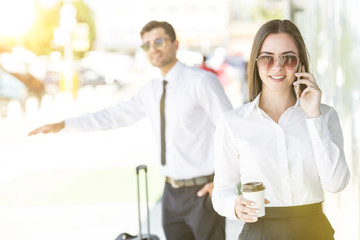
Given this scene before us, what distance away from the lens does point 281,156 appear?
2154 millimetres

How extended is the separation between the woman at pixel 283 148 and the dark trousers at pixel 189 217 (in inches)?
51.9

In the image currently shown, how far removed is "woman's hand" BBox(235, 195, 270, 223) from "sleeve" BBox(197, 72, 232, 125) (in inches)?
64.9

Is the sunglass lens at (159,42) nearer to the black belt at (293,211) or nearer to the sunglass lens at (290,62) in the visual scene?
the sunglass lens at (290,62)

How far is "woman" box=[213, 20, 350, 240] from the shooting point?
2.07 meters

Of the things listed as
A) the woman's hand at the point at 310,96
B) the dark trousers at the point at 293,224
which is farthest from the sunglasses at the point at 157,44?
the dark trousers at the point at 293,224

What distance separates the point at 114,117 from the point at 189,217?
42.2 inches

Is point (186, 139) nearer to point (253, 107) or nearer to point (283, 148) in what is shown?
point (253, 107)

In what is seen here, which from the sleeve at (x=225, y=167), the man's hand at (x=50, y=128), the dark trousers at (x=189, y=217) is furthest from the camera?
the man's hand at (x=50, y=128)

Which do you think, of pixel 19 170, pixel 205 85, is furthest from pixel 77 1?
pixel 205 85

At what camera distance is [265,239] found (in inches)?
85.1

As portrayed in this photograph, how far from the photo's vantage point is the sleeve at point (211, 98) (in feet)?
12.0

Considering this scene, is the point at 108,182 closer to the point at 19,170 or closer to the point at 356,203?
the point at 19,170

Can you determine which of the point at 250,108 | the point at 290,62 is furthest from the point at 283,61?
the point at 250,108

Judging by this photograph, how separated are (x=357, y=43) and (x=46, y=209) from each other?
522 cm
